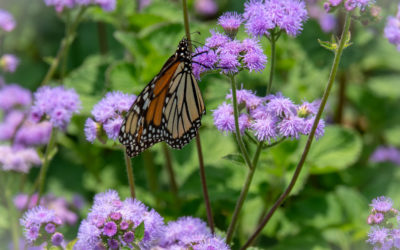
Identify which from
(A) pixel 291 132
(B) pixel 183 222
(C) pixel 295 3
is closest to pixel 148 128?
(B) pixel 183 222

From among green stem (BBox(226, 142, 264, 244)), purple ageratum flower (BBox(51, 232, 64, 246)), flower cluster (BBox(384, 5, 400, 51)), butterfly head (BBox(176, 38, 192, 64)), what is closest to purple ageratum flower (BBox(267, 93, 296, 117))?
green stem (BBox(226, 142, 264, 244))

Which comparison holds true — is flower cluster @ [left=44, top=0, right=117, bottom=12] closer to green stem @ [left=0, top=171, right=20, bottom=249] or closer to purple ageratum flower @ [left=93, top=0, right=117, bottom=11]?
purple ageratum flower @ [left=93, top=0, right=117, bottom=11]

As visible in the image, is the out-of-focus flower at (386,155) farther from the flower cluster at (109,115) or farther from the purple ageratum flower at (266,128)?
the flower cluster at (109,115)

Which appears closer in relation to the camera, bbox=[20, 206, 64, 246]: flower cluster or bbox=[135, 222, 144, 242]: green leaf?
bbox=[135, 222, 144, 242]: green leaf

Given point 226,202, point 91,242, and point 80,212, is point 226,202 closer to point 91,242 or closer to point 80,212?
point 80,212

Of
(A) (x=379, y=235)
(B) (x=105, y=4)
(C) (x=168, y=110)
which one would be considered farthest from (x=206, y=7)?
(A) (x=379, y=235)
